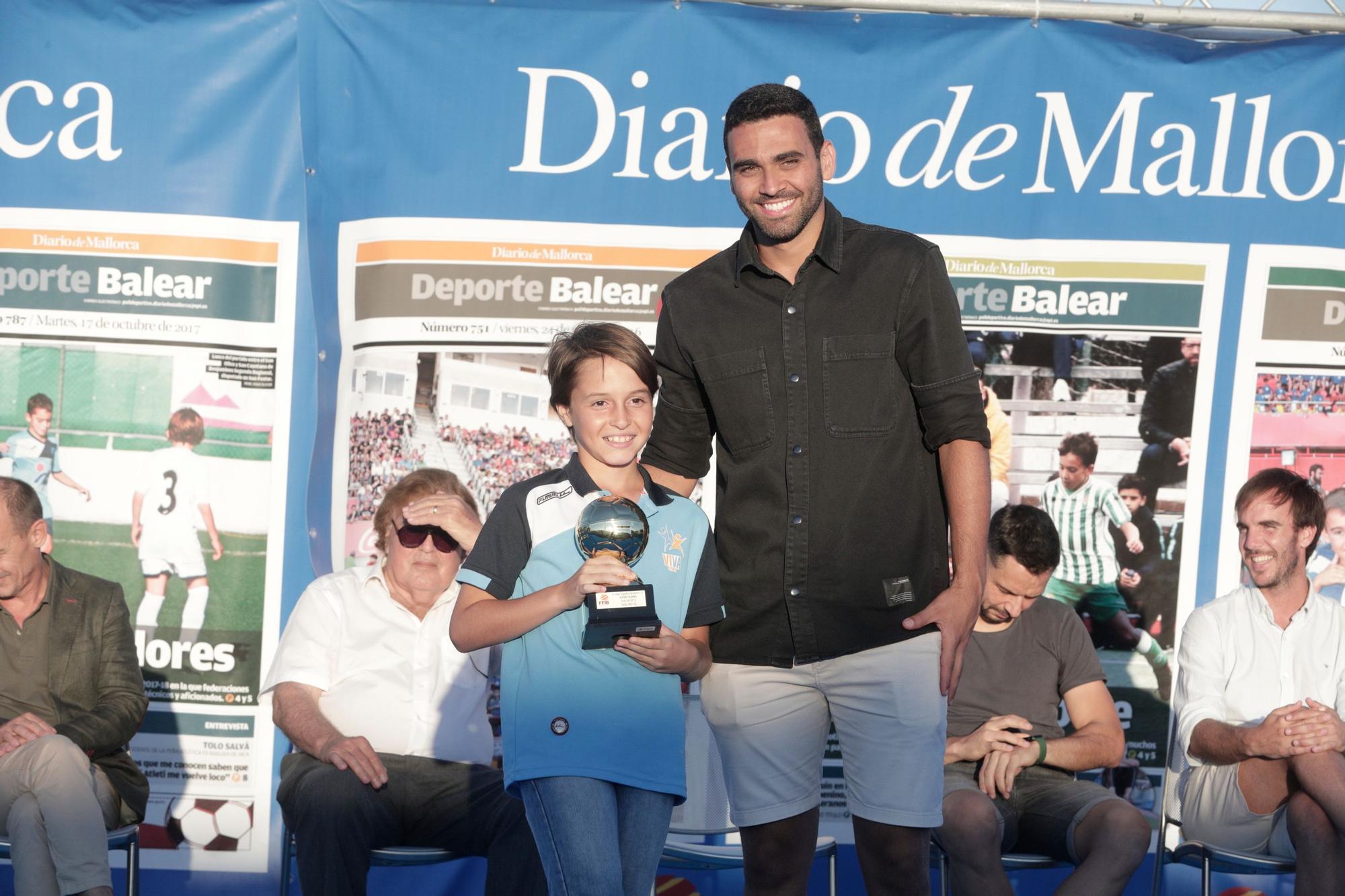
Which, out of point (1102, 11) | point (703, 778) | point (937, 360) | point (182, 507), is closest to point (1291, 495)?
point (1102, 11)

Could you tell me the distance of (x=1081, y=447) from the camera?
4.32 m

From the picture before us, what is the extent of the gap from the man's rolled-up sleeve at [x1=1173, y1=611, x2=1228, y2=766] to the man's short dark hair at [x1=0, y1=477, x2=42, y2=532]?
10.9 feet

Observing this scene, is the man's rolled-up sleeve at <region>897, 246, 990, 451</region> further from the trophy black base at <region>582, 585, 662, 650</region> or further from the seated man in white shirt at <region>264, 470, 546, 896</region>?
the seated man in white shirt at <region>264, 470, 546, 896</region>

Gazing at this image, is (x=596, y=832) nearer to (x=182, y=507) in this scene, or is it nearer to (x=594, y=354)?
(x=594, y=354)

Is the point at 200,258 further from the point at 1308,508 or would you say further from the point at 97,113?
the point at 1308,508

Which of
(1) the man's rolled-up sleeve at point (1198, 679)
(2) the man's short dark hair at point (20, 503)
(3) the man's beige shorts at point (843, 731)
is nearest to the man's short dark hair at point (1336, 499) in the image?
(1) the man's rolled-up sleeve at point (1198, 679)

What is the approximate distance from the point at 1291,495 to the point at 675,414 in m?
2.07

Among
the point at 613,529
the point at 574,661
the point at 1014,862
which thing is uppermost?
the point at 613,529

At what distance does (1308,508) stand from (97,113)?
12.6ft

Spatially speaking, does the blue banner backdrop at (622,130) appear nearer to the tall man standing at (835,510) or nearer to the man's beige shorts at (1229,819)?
the man's beige shorts at (1229,819)

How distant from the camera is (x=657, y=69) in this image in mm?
4203

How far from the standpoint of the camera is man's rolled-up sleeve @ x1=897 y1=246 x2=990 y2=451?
267cm

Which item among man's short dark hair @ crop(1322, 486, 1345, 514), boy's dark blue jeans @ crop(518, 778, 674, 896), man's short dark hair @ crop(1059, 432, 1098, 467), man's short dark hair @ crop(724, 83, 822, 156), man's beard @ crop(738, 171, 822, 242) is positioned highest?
man's short dark hair @ crop(724, 83, 822, 156)

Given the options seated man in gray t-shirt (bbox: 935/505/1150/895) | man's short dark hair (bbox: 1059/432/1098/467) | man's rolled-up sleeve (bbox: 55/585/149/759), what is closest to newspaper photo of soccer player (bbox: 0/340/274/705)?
man's rolled-up sleeve (bbox: 55/585/149/759)
